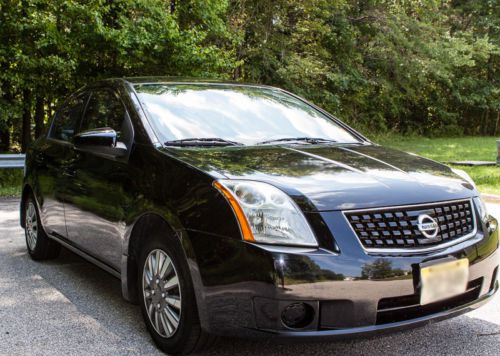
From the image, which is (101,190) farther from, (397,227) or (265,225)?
(397,227)

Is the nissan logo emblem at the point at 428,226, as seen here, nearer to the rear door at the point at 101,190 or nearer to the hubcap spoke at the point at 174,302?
the hubcap spoke at the point at 174,302

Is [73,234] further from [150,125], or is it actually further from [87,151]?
[150,125]

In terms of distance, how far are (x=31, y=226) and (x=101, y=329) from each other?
2.13 metres

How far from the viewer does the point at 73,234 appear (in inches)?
169

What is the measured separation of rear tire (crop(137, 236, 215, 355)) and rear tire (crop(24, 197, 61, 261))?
6.86 feet

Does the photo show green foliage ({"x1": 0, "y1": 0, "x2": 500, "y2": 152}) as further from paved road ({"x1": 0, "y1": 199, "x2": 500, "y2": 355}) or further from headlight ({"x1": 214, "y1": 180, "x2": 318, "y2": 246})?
headlight ({"x1": 214, "y1": 180, "x2": 318, "y2": 246})

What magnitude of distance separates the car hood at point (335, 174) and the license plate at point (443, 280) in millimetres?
331

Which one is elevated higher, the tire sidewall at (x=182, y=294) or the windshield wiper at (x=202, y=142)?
the windshield wiper at (x=202, y=142)

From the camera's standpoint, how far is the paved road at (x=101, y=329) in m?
3.20

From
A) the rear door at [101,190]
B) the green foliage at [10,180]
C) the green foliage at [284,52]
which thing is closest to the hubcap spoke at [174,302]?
the rear door at [101,190]

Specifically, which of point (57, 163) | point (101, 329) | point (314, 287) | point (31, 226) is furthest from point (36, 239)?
point (314, 287)

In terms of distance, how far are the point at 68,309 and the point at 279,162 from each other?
74.4 inches

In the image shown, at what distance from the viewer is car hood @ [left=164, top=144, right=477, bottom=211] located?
2.73 meters

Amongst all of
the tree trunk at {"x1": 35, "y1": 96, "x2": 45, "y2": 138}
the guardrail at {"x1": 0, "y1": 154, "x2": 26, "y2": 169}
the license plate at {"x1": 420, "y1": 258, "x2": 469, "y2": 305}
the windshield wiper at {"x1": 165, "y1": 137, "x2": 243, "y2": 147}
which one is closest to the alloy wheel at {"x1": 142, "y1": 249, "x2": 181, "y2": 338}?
the windshield wiper at {"x1": 165, "y1": 137, "x2": 243, "y2": 147}
